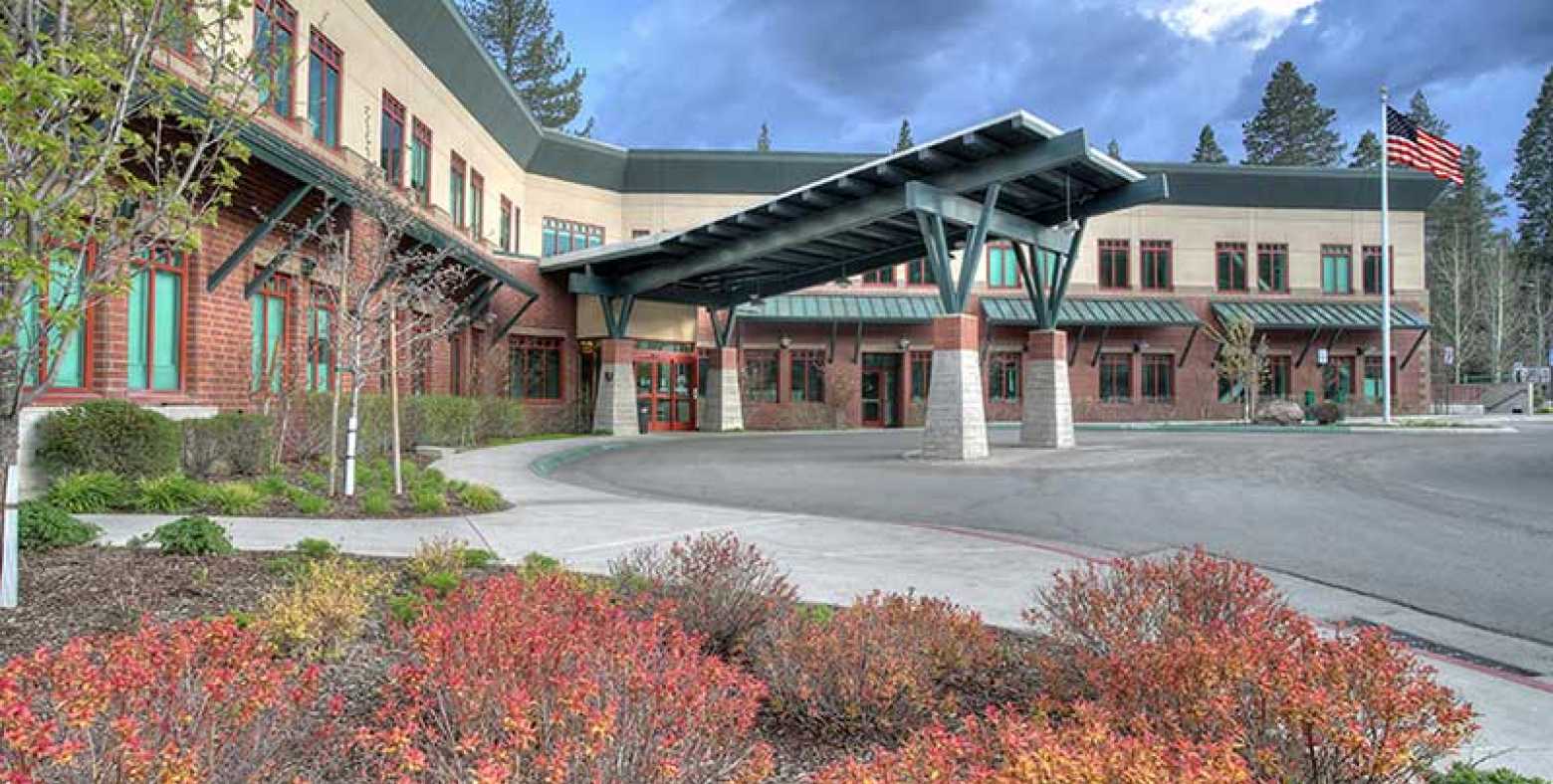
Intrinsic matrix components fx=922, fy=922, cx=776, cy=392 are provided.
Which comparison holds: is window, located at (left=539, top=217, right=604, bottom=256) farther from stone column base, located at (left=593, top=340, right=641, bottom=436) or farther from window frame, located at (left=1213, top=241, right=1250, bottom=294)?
window frame, located at (left=1213, top=241, right=1250, bottom=294)

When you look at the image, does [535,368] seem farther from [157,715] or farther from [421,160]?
[157,715]

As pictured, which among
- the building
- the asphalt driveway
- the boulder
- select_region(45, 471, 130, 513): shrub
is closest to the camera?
the asphalt driveway

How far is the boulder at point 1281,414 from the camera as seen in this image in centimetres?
3628

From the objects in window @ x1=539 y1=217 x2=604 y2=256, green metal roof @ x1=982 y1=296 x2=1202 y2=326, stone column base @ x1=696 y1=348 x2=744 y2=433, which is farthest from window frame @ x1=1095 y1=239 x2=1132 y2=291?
window @ x1=539 y1=217 x2=604 y2=256

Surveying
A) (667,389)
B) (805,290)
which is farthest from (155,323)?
(805,290)

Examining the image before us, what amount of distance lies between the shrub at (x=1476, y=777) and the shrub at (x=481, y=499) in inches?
386

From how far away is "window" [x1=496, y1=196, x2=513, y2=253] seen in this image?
3158cm

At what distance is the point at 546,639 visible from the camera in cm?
329

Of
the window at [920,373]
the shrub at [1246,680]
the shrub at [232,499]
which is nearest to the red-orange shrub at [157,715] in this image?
the shrub at [1246,680]

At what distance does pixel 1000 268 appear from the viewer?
42.1 metres

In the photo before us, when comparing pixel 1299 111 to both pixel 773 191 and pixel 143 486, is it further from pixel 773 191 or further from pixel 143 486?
pixel 143 486

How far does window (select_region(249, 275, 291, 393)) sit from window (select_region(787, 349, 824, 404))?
83.6 ft

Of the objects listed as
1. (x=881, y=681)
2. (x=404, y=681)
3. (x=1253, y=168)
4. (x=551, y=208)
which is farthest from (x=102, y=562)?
(x=1253, y=168)

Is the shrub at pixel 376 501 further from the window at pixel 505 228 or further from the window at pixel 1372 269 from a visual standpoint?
the window at pixel 1372 269
